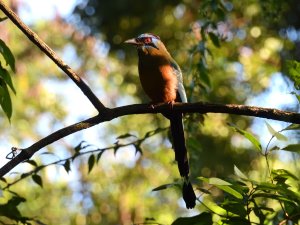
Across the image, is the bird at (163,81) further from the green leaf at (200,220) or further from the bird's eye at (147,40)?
the green leaf at (200,220)

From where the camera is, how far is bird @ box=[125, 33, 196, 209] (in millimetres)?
2904

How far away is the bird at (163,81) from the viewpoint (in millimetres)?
2904

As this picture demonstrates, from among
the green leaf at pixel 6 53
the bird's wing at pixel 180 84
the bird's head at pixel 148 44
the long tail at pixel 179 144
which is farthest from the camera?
the bird's head at pixel 148 44

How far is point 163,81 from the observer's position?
314 cm

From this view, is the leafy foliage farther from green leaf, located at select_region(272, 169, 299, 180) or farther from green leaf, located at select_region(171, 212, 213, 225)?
green leaf, located at select_region(272, 169, 299, 180)

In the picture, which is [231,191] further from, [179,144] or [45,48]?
[179,144]

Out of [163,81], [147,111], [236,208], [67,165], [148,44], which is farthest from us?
[148,44]

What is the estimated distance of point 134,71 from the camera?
23.6 ft

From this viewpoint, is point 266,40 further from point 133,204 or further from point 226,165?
point 133,204

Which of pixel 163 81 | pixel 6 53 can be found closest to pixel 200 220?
pixel 6 53

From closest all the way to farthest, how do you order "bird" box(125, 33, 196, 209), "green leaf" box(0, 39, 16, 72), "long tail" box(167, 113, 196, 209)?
"green leaf" box(0, 39, 16, 72)
"long tail" box(167, 113, 196, 209)
"bird" box(125, 33, 196, 209)

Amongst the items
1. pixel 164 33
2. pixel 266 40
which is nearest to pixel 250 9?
pixel 266 40

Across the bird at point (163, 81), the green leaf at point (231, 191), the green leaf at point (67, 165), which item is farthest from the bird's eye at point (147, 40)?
the green leaf at point (231, 191)

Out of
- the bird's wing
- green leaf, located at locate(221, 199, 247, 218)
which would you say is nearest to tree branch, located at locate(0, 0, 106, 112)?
green leaf, located at locate(221, 199, 247, 218)
